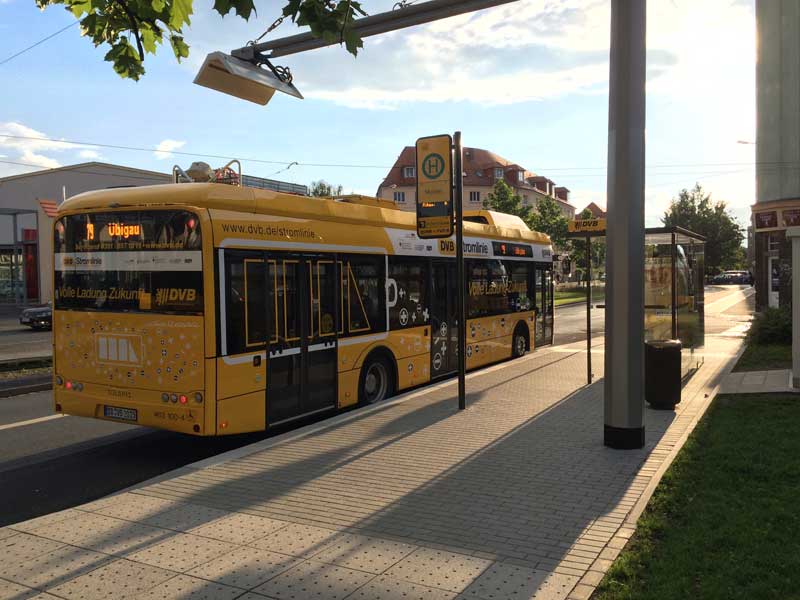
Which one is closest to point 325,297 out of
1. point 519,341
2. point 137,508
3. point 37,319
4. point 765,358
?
point 137,508

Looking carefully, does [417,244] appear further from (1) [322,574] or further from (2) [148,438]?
(1) [322,574]

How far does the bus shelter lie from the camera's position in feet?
36.5

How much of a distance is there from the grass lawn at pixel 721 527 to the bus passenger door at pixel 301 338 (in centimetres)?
436

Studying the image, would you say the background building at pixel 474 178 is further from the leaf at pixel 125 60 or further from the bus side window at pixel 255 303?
the leaf at pixel 125 60

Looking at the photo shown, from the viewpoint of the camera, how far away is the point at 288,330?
8.38 m

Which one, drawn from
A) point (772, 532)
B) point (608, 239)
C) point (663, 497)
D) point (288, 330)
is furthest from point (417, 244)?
point (772, 532)

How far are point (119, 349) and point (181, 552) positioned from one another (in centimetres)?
359

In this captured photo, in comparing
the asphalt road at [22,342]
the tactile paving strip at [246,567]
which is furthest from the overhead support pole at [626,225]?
the asphalt road at [22,342]

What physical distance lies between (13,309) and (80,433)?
3786 cm

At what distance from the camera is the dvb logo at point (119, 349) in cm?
756

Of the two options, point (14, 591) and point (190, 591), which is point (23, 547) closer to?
point (14, 591)

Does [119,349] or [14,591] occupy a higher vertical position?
[119,349]

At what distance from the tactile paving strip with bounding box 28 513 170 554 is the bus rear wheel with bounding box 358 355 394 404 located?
16.2 ft

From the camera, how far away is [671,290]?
11.4m
